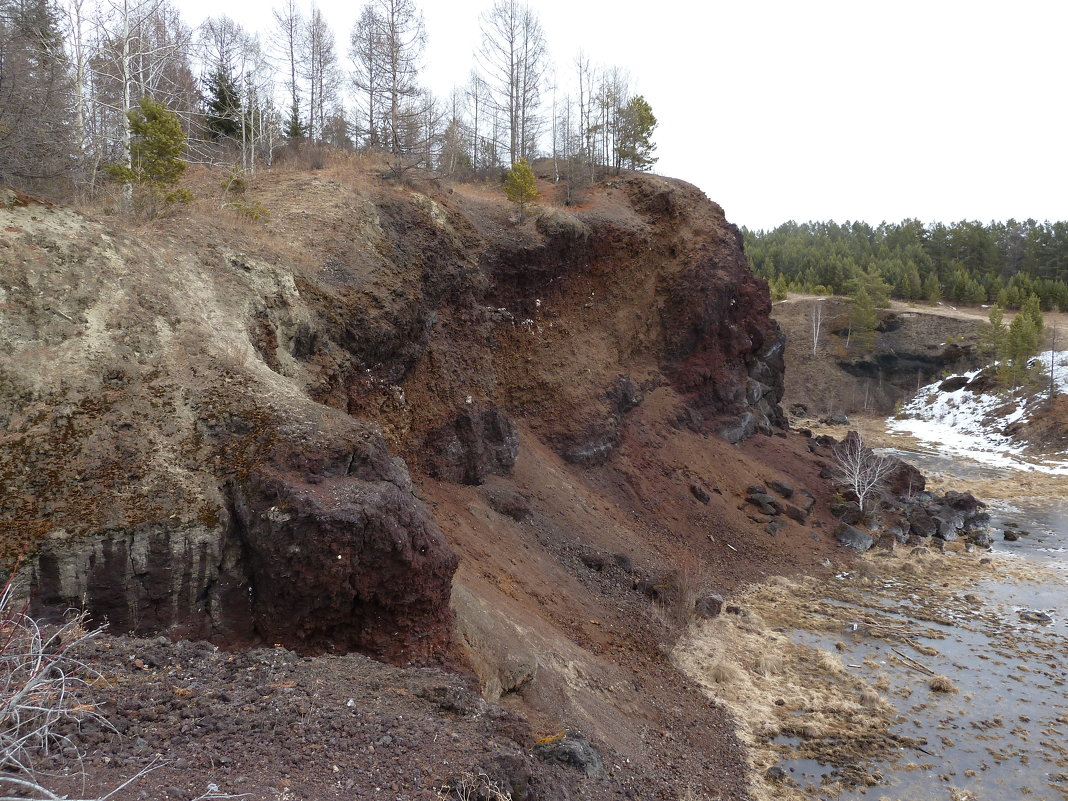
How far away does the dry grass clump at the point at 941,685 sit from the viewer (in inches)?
504

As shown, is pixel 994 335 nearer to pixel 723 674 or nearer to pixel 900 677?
pixel 900 677

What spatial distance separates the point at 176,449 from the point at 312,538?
199 cm

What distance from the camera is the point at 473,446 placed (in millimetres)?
16312

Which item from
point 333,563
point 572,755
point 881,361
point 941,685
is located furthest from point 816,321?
point 333,563

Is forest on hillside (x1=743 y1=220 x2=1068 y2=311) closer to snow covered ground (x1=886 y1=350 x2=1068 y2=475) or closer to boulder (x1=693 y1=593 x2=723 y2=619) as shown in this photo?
snow covered ground (x1=886 y1=350 x2=1068 y2=475)

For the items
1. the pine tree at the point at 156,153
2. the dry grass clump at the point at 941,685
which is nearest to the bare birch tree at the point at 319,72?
the pine tree at the point at 156,153

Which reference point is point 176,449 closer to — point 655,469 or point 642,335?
point 655,469

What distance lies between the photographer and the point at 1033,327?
47.8m

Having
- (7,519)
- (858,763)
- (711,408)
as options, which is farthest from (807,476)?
(7,519)

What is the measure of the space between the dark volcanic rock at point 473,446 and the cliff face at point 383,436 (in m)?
0.07

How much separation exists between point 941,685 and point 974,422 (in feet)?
135

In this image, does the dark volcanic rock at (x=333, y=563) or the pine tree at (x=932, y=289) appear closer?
the dark volcanic rock at (x=333, y=563)

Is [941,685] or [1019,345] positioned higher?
[1019,345]

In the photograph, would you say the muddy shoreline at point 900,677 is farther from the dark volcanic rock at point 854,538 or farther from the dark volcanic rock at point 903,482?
the dark volcanic rock at point 903,482
